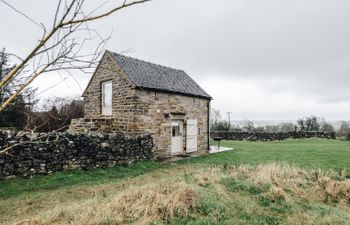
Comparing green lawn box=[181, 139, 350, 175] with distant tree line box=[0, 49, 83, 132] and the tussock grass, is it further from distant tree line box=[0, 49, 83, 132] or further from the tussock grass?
distant tree line box=[0, 49, 83, 132]

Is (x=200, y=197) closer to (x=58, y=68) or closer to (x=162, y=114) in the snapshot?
(x=58, y=68)

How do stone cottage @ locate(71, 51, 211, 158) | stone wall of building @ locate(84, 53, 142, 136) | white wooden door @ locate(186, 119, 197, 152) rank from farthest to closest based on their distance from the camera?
white wooden door @ locate(186, 119, 197, 152), stone cottage @ locate(71, 51, 211, 158), stone wall of building @ locate(84, 53, 142, 136)

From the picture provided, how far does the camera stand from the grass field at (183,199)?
4645 millimetres

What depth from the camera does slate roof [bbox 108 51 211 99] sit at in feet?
44.5

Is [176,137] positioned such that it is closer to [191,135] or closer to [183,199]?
[191,135]

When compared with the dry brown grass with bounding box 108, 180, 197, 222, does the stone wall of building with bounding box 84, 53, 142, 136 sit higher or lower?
higher

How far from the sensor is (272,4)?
11.8 meters

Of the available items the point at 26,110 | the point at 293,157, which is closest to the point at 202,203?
the point at 26,110

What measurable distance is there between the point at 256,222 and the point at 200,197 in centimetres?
134

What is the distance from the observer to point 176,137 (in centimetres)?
1498

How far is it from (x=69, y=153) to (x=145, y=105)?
4.93 meters

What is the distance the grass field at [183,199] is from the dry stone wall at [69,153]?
50 centimetres

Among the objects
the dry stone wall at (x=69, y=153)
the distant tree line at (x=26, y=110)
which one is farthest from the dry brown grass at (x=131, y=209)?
the dry stone wall at (x=69, y=153)

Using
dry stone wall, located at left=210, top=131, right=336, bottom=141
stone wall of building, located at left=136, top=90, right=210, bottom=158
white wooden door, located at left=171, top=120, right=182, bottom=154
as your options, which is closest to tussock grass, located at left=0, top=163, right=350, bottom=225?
stone wall of building, located at left=136, top=90, right=210, bottom=158
